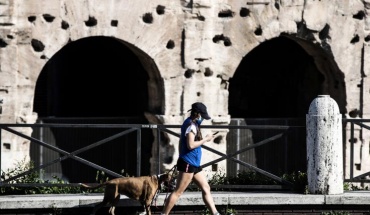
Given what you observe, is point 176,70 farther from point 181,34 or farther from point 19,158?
point 19,158

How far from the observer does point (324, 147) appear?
1410 cm

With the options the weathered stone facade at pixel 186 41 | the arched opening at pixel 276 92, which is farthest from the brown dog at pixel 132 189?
the arched opening at pixel 276 92

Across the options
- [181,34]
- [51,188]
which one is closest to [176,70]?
[181,34]

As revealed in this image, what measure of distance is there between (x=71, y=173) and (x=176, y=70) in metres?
2.44

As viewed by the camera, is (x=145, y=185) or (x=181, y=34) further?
(x=181, y=34)

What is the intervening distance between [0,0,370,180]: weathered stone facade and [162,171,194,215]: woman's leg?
14.2 feet

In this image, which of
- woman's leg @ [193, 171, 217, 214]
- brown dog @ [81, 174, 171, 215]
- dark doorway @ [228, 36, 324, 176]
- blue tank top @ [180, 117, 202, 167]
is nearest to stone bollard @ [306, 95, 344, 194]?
woman's leg @ [193, 171, 217, 214]

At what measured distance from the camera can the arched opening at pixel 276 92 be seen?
1959 cm

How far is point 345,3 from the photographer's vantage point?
18.8 m

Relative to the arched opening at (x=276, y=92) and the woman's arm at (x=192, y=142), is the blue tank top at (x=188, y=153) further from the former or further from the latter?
the arched opening at (x=276, y=92)

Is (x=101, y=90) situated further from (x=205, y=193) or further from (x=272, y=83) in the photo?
(x=205, y=193)

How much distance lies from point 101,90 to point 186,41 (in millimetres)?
3823

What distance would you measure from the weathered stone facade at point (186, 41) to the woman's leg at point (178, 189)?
4.32m

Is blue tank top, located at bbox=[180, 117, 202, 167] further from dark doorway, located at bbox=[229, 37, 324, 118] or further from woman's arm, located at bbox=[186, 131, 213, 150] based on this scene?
dark doorway, located at bbox=[229, 37, 324, 118]
